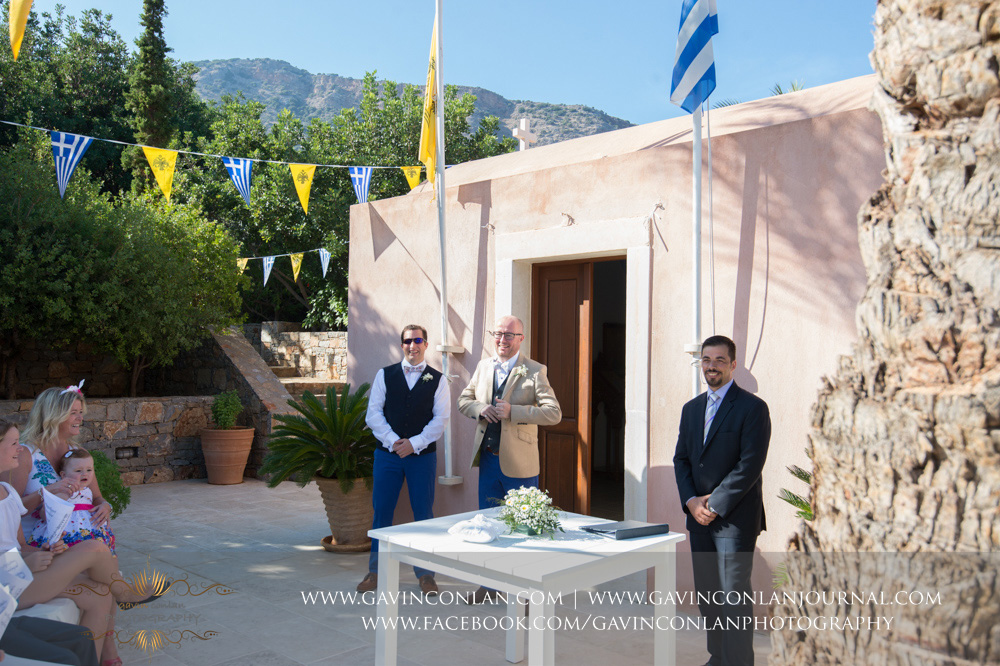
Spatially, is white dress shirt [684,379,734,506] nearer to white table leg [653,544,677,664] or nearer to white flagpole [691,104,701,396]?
white table leg [653,544,677,664]

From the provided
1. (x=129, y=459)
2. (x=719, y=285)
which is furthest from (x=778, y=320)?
(x=129, y=459)

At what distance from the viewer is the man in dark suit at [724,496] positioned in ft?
11.7

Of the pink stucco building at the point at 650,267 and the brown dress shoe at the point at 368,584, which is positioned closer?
the pink stucco building at the point at 650,267

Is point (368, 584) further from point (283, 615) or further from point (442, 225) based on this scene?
point (442, 225)

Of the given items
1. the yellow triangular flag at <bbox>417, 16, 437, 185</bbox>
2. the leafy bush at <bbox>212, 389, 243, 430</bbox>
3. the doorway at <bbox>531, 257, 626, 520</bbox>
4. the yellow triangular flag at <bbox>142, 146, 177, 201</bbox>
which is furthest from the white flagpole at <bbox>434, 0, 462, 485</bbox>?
the leafy bush at <bbox>212, 389, 243, 430</bbox>

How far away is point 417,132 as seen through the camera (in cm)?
1906

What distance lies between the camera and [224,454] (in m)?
9.83

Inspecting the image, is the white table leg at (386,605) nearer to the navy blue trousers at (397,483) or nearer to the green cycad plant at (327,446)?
the navy blue trousers at (397,483)

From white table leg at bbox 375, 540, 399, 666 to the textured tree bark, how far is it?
216 centimetres

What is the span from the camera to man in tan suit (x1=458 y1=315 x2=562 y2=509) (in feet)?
16.1

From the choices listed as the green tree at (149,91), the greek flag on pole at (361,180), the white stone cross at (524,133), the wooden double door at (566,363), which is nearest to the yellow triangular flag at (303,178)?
the greek flag on pole at (361,180)

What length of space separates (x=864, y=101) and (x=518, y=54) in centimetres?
2027

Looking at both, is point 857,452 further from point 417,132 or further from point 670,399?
point 417,132

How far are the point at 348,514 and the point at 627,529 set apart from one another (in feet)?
11.8
